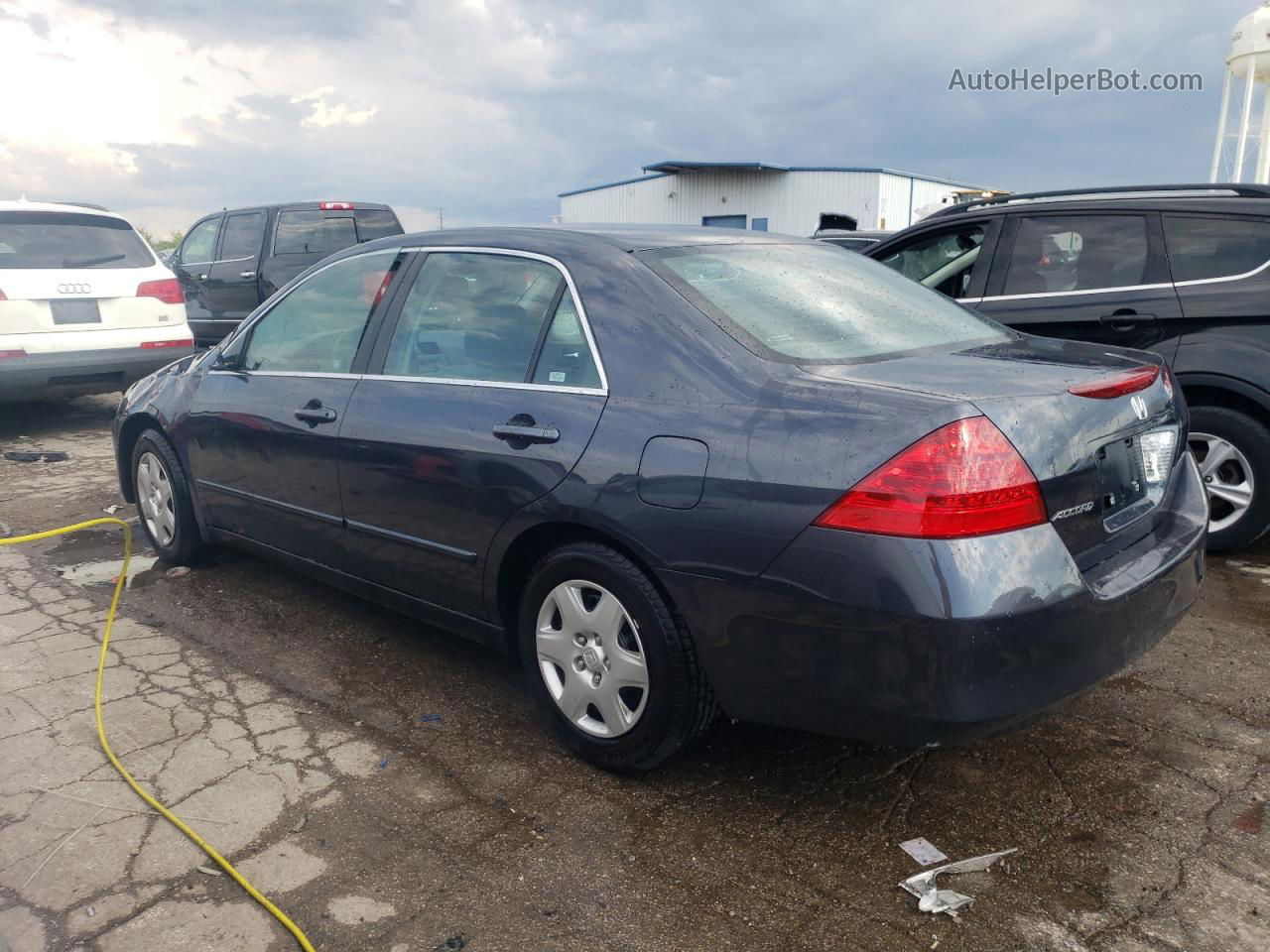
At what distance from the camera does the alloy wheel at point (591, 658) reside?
2.85 meters

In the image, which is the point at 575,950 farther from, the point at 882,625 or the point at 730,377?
the point at 730,377

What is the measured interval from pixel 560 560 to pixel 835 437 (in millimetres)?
939

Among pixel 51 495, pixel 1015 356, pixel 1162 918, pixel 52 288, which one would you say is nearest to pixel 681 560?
pixel 1015 356

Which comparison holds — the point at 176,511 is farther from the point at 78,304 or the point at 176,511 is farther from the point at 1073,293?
the point at 1073,293

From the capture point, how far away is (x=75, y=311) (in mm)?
8039

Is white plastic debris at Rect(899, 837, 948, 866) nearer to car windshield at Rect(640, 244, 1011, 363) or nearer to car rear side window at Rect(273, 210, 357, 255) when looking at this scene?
car windshield at Rect(640, 244, 1011, 363)

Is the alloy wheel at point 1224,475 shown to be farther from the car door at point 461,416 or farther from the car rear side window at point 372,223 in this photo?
the car rear side window at point 372,223

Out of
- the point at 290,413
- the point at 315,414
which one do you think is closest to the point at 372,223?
the point at 290,413

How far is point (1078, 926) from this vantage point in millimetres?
2332

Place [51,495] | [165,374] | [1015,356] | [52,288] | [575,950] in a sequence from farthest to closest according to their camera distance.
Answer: [52,288], [51,495], [165,374], [1015,356], [575,950]

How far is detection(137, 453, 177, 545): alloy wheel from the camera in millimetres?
4973

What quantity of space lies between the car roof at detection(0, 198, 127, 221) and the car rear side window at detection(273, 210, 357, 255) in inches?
119

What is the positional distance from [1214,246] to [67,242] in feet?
26.6

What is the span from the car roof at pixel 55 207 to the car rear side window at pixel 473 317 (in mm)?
6039
